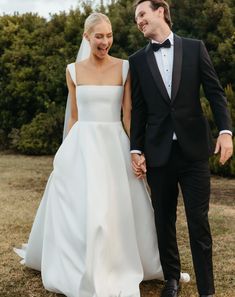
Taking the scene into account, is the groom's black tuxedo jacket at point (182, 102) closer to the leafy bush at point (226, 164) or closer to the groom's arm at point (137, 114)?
the groom's arm at point (137, 114)

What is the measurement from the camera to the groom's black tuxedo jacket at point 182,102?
11.3 ft

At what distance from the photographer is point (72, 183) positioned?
3932 millimetres

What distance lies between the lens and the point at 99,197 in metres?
3.77

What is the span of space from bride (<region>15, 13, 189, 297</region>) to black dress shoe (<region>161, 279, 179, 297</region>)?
194 mm

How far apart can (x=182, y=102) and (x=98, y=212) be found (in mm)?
963

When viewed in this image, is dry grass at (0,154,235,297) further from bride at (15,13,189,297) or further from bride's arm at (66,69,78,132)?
bride's arm at (66,69,78,132)

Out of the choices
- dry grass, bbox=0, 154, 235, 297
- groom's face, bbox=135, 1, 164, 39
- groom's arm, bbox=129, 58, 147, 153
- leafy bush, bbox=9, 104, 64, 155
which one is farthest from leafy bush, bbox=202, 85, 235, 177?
groom's face, bbox=135, 1, 164, 39

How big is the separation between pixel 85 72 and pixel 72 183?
83 centimetres

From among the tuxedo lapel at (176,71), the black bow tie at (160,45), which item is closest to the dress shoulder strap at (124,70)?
the black bow tie at (160,45)

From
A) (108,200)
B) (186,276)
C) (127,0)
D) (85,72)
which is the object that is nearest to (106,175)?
(108,200)

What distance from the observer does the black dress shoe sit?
3754mm

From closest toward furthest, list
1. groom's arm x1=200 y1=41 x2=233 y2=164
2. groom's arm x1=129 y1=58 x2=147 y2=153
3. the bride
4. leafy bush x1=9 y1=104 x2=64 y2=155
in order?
groom's arm x1=200 y1=41 x2=233 y2=164 < groom's arm x1=129 y1=58 x2=147 y2=153 < the bride < leafy bush x1=9 y1=104 x2=64 y2=155

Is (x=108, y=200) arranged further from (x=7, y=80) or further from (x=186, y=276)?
(x=7, y=80)

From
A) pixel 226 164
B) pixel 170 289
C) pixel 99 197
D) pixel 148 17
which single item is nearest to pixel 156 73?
pixel 148 17
